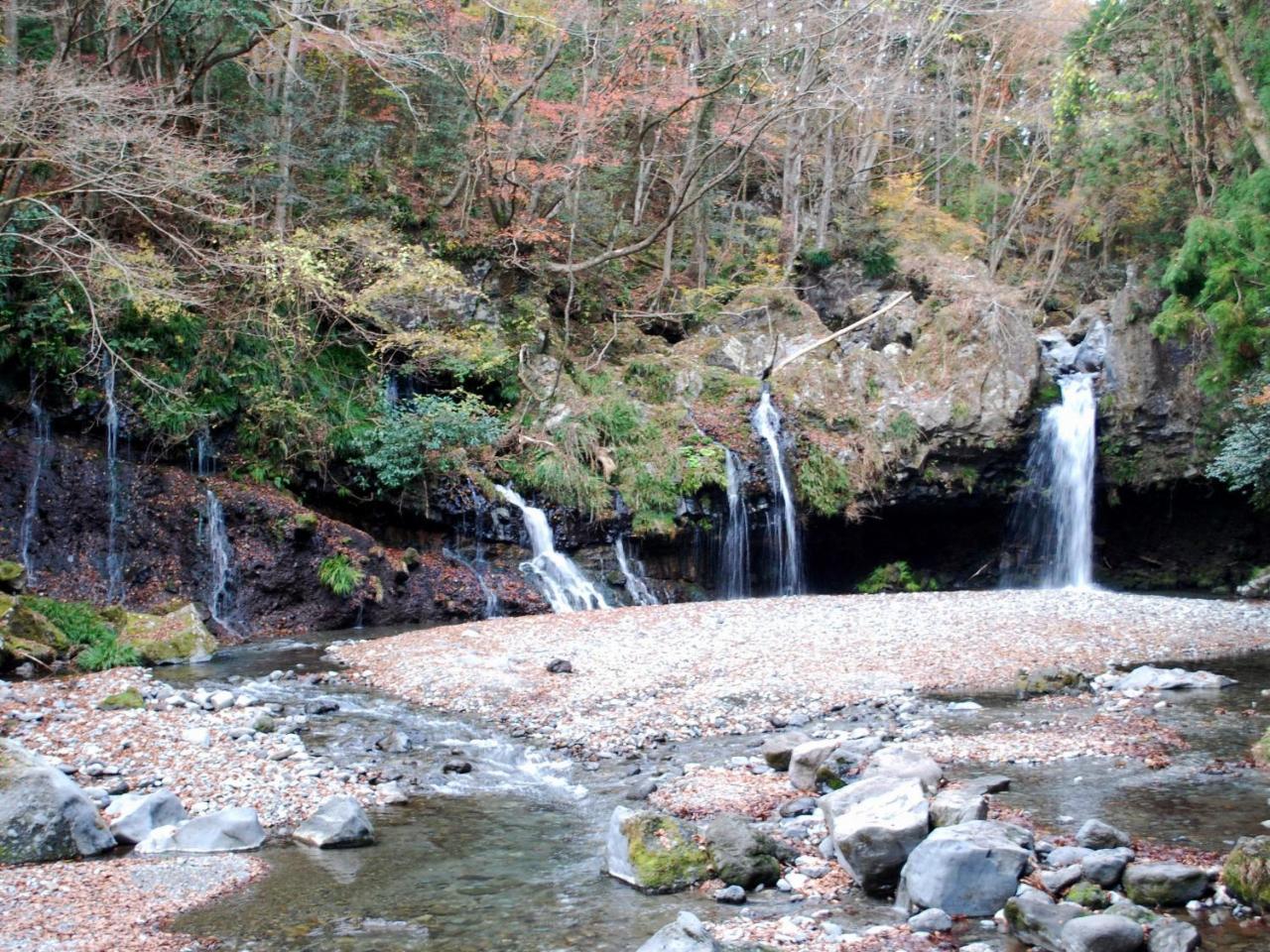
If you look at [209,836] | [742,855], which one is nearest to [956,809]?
[742,855]

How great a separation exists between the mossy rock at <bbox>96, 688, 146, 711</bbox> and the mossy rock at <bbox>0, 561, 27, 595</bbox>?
12.0 ft

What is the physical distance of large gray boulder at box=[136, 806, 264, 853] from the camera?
5434 mm

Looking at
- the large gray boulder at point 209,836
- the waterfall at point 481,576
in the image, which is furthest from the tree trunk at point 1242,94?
the waterfall at point 481,576

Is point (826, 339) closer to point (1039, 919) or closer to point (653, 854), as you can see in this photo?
point (653, 854)

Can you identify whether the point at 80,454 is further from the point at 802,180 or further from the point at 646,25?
the point at 802,180

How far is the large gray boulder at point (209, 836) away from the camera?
17.8 feet

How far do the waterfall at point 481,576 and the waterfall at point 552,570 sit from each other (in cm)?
69

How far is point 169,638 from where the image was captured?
10.9 meters

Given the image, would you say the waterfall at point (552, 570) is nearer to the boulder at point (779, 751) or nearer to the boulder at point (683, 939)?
the boulder at point (779, 751)

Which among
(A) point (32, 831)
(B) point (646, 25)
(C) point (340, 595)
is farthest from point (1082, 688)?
(B) point (646, 25)

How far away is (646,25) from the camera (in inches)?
706

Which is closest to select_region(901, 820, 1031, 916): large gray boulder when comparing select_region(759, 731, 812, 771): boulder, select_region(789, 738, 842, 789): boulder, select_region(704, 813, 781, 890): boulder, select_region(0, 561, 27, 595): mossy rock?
select_region(704, 813, 781, 890): boulder

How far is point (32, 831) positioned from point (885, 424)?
15.8 meters

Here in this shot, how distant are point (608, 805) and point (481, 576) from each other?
9182 mm
